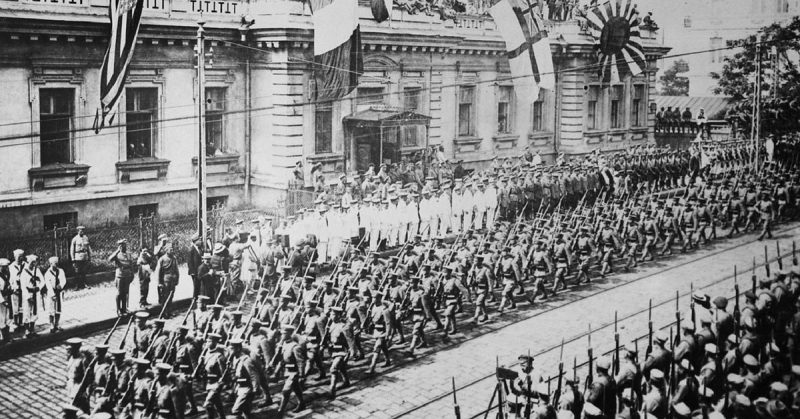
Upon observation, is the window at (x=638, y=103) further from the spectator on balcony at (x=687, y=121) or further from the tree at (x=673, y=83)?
the spectator on balcony at (x=687, y=121)

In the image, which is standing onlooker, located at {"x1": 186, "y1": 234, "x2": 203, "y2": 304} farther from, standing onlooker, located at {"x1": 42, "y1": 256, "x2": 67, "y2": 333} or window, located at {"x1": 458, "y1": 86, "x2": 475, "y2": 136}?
window, located at {"x1": 458, "y1": 86, "x2": 475, "y2": 136}

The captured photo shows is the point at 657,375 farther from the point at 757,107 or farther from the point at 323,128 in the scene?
the point at 323,128

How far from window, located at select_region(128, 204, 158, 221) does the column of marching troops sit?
294cm

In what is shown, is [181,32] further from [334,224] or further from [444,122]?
[444,122]

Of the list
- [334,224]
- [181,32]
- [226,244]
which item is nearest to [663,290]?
[334,224]

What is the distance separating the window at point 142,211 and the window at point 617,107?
17.2 meters

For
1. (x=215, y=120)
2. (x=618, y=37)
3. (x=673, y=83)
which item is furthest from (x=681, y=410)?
(x=673, y=83)

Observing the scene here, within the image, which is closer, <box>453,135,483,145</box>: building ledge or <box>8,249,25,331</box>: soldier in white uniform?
<box>8,249,25,331</box>: soldier in white uniform

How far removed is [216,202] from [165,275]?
570 centimetres

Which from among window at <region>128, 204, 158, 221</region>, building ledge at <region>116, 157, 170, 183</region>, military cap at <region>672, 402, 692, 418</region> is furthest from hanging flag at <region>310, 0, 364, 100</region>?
military cap at <region>672, 402, 692, 418</region>

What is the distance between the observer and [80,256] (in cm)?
1639

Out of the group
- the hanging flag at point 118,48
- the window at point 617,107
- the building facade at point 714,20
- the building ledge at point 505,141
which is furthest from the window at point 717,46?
the hanging flag at point 118,48

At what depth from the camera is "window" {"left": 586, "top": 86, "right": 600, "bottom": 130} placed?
29219 millimetres

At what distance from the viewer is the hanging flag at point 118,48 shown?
16875 mm
